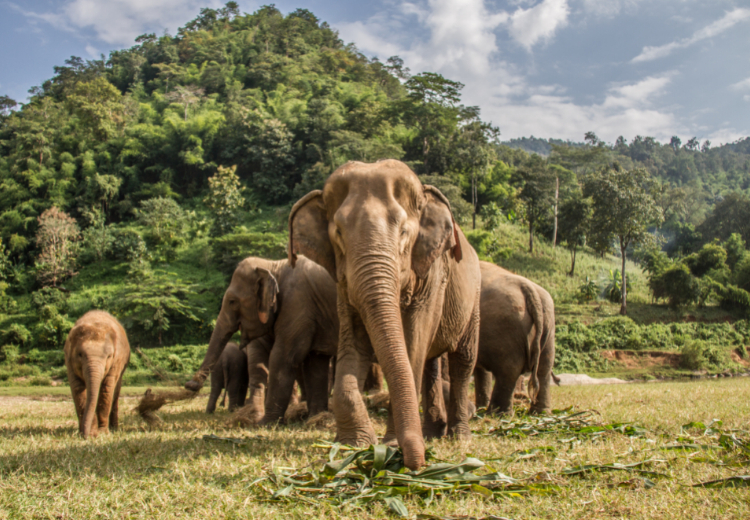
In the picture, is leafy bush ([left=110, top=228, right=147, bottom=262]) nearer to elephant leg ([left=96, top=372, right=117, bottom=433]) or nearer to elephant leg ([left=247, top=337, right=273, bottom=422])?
elephant leg ([left=247, top=337, right=273, bottom=422])

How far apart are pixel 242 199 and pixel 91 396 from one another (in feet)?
149

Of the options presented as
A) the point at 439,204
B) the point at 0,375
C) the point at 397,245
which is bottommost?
A: the point at 0,375

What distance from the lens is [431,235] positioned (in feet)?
16.5

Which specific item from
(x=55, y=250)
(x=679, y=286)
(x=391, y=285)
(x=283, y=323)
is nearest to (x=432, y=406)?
(x=391, y=285)

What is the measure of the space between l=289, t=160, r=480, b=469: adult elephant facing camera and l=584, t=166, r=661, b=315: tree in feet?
114

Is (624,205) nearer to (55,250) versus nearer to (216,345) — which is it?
(216,345)

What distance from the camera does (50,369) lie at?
29641mm

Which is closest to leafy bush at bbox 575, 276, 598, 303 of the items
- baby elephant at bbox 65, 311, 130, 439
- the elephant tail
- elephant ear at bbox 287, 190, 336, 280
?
the elephant tail

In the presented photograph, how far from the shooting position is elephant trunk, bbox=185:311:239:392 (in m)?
7.93

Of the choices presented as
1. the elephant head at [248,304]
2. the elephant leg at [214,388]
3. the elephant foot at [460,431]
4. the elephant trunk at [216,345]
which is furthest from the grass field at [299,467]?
the elephant leg at [214,388]

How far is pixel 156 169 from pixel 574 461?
70.7m

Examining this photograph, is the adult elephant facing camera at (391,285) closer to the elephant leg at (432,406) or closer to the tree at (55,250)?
the elephant leg at (432,406)

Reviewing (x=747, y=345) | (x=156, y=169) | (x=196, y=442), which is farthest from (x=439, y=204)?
(x=156, y=169)

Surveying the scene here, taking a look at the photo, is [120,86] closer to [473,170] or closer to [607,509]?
[473,170]
